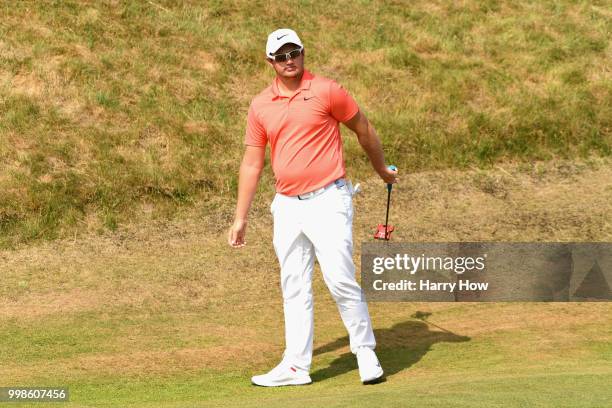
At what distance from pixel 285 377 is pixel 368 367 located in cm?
69

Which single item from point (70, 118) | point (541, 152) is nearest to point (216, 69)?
point (70, 118)

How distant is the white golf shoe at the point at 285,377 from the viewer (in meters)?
8.72

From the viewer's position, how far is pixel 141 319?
11.4 metres

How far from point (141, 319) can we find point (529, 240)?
17.6ft

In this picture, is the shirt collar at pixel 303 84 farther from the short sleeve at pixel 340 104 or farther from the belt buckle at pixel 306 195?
the belt buckle at pixel 306 195

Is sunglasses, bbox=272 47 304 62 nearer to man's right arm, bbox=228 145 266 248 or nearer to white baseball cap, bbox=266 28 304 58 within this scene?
white baseball cap, bbox=266 28 304 58

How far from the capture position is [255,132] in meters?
8.59

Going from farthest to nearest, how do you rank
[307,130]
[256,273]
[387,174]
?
[256,273] < [387,174] < [307,130]

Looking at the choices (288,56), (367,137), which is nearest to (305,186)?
(367,137)

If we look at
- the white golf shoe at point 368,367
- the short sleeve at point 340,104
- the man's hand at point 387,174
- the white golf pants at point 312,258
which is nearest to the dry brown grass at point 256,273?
the white golf pants at point 312,258

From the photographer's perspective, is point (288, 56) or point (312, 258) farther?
point (312, 258)

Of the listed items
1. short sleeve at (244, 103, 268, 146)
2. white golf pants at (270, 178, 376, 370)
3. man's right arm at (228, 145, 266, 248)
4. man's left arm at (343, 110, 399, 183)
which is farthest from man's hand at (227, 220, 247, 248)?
man's left arm at (343, 110, 399, 183)

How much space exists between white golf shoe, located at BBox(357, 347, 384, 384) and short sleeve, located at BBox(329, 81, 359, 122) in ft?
6.14

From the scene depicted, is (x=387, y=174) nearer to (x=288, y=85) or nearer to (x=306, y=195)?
(x=306, y=195)
